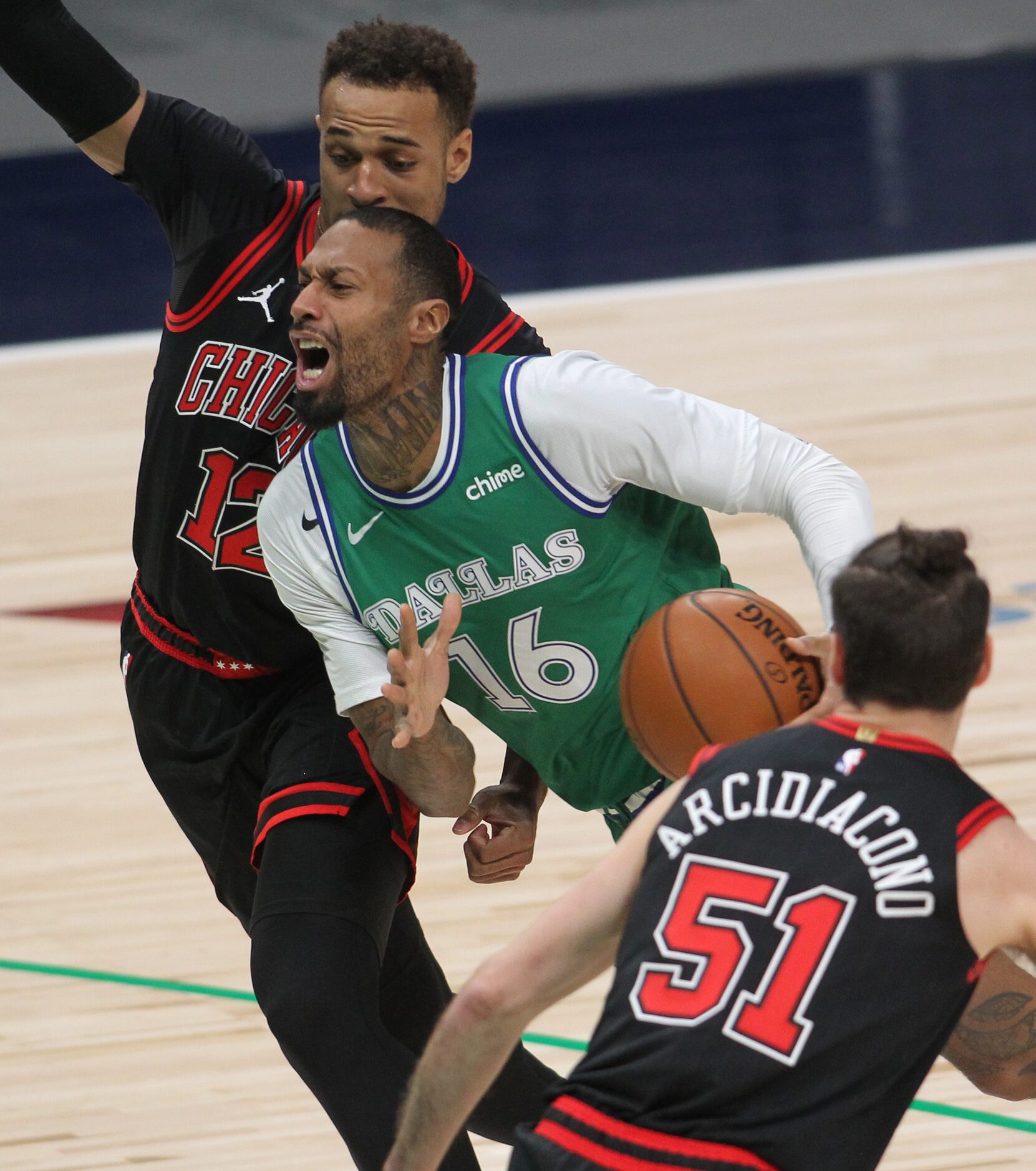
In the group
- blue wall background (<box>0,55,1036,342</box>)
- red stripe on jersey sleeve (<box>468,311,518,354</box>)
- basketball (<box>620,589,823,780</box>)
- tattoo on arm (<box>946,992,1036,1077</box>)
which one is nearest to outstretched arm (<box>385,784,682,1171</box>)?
basketball (<box>620,589,823,780</box>)

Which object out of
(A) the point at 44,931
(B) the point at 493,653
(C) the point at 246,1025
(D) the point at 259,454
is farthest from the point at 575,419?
(A) the point at 44,931

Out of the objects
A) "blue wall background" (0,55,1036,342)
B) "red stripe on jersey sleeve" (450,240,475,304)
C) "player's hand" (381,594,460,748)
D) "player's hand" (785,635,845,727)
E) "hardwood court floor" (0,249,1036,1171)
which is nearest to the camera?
"player's hand" (785,635,845,727)

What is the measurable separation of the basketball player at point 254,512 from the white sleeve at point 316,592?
1.6 inches

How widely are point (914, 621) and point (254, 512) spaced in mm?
1457

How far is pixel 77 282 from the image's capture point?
11.7 metres

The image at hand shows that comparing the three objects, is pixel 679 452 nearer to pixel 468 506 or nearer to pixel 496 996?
pixel 468 506

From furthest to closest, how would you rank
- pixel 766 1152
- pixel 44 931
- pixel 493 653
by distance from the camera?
pixel 44 931 → pixel 493 653 → pixel 766 1152

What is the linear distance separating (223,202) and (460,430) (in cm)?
64

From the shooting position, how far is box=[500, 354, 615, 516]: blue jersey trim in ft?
9.03

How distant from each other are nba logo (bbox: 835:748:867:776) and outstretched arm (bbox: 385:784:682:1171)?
18 cm

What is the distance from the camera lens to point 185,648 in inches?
130

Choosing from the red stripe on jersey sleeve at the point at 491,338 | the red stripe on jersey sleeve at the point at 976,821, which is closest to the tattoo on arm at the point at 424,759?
the red stripe on jersey sleeve at the point at 491,338

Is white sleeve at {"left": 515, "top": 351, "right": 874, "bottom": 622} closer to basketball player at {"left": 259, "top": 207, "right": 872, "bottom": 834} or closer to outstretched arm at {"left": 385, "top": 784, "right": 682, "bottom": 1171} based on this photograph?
basketball player at {"left": 259, "top": 207, "right": 872, "bottom": 834}

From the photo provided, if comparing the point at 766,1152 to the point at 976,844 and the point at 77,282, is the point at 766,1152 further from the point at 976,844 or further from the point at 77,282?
the point at 77,282
